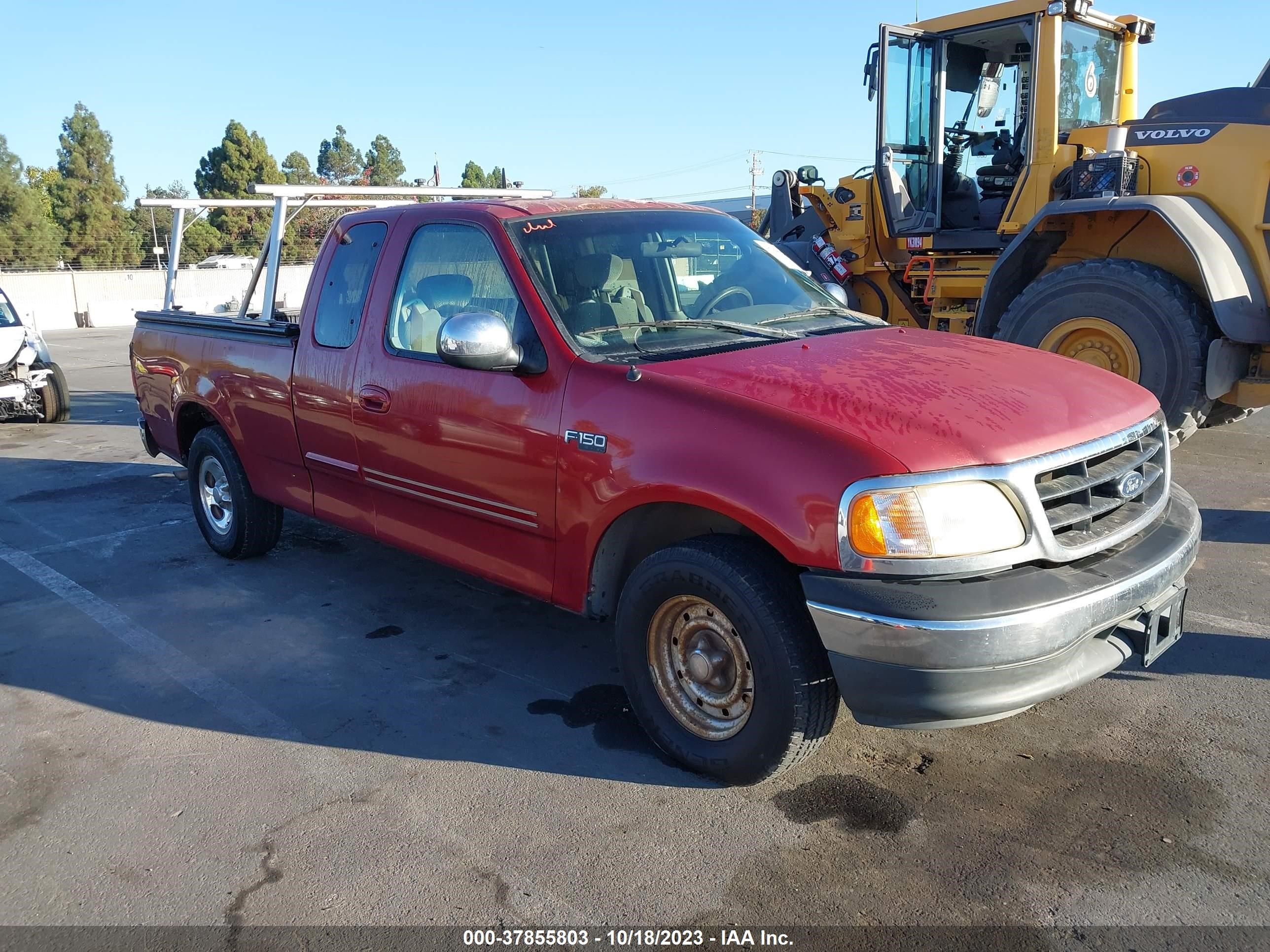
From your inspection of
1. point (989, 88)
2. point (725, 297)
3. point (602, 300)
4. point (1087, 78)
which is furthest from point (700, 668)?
point (1087, 78)

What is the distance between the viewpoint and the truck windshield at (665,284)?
3895 mm

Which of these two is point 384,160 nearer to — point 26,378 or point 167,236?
point 167,236

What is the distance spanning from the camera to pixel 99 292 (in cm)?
3959

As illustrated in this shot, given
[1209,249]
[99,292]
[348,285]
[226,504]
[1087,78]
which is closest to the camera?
[348,285]

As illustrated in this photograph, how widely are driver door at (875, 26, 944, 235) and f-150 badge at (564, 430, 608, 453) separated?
6.71 m

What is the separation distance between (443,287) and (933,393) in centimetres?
217

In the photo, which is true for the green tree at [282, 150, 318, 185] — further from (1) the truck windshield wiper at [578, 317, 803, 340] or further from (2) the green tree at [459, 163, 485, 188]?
(1) the truck windshield wiper at [578, 317, 803, 340]

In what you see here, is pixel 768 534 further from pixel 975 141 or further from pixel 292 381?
pixel 975 141

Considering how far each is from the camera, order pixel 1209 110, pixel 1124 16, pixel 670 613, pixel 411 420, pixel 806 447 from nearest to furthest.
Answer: pixel 806 447, pixel 670 613, pixel 411 420, pixel 1209 110, pixel 1124 16

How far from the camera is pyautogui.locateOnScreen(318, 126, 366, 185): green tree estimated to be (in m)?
93.8

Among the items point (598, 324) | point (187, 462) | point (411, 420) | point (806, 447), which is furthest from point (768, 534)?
point (187, 462)

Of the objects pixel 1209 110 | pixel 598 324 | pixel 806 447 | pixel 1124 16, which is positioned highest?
pixel 1124 16

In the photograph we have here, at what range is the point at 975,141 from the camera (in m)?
9.26

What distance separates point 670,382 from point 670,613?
0.80 metres
